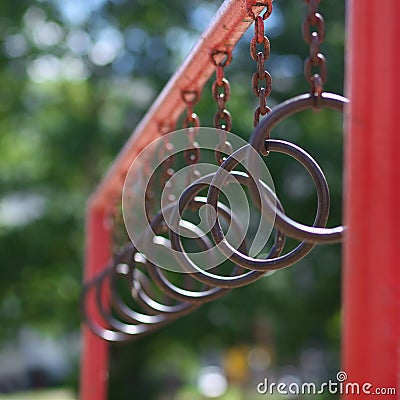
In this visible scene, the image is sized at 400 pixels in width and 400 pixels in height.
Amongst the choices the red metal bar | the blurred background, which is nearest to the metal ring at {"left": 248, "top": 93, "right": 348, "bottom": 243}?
the red metal bar

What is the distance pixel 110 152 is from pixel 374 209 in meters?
4.56

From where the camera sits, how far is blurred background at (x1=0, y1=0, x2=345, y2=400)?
508 cm

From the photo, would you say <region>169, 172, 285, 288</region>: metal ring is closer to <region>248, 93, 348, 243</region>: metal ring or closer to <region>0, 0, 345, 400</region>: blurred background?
<region>248, 93, 348, 243</region>: metal ring

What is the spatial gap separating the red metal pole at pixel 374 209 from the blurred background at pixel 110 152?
4.19m

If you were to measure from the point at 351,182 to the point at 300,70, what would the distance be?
15.1 feet

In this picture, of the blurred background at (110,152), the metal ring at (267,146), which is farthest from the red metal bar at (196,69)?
the blurred background at (110,152)

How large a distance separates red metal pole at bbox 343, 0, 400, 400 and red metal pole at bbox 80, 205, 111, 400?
1898 millimetres

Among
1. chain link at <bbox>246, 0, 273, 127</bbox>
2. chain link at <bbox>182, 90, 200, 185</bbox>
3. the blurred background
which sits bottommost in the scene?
chain link at <bbox>246, 0, 273, 127</bbox>

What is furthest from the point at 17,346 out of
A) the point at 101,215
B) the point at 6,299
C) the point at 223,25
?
the point at 223,25

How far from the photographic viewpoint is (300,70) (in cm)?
520

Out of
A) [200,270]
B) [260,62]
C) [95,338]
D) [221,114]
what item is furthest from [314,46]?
[95,338]

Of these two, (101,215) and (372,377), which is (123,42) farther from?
(372,377)

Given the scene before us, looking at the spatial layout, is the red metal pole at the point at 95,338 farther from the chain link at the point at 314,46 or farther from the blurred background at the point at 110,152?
the blurred background at the point at 110,152

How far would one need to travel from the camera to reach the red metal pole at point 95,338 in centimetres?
251
